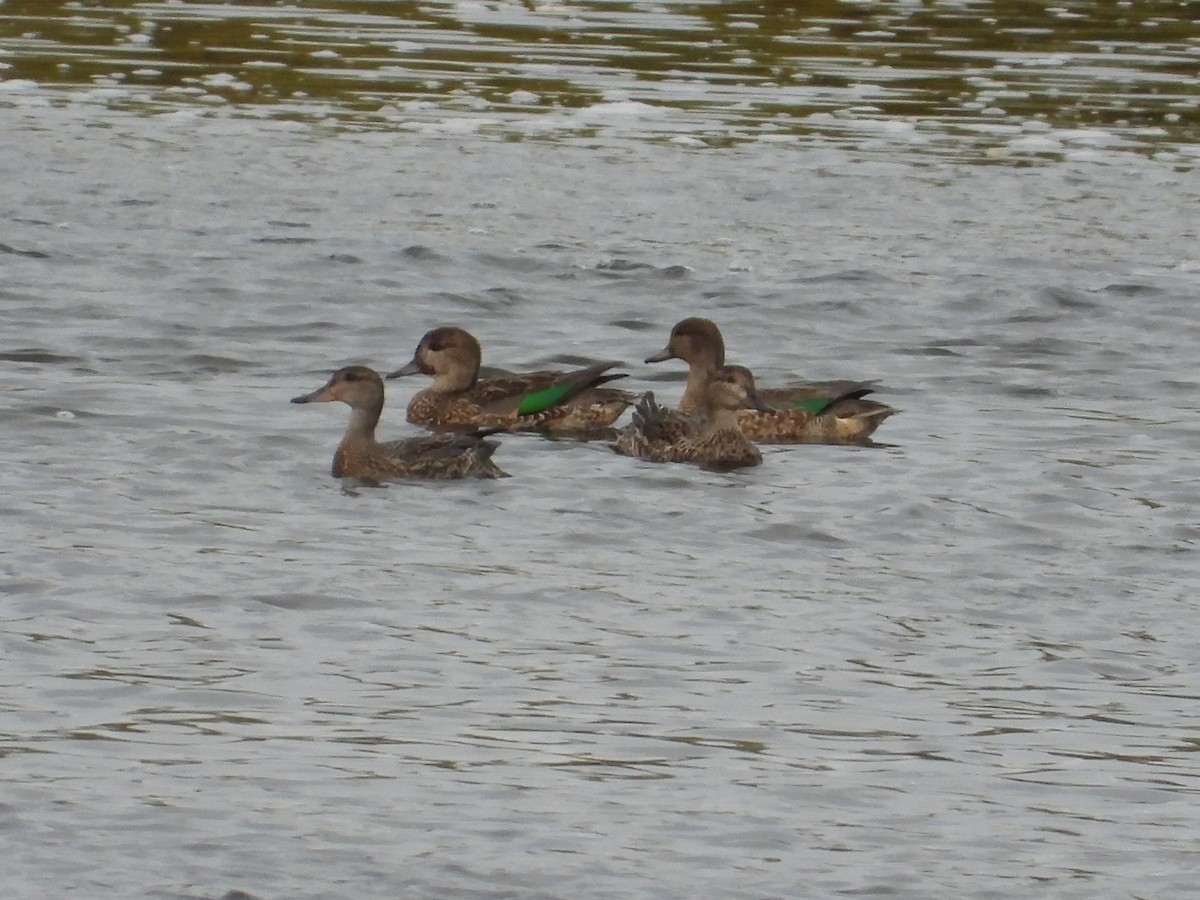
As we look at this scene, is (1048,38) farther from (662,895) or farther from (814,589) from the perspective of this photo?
(662,895)

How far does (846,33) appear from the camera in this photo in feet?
102

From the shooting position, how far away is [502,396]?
1391 cm

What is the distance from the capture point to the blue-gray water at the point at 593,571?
7059 mm

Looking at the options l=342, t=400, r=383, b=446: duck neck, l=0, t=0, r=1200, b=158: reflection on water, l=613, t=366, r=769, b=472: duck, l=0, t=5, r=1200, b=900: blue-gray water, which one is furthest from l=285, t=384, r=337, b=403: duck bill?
l=0, t=0, r=1200, b=158: reflection on water

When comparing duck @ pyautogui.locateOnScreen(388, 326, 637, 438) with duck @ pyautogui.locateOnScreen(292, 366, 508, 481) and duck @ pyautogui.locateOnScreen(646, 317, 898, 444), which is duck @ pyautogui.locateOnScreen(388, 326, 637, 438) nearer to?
duck @ pyautogui.locateOnScreen(646, 317, 898, 444)

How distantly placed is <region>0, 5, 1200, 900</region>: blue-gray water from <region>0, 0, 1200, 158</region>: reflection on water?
172 inches

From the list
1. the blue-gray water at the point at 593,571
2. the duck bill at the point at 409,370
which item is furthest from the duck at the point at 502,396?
the blue-gray water at the point at 593,571

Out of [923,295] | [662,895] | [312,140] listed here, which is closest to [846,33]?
[312,140]

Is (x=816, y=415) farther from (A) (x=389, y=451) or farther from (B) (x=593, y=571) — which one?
(B) (x=593, y=571)

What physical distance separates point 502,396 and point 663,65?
14873 millimetres

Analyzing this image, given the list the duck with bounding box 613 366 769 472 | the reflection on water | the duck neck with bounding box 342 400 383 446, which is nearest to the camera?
the duck neck with bounding box 342 400 383 446

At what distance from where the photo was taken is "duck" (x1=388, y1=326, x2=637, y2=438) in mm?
13562

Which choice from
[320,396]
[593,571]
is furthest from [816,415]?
[593,571]

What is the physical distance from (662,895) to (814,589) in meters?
3.38
